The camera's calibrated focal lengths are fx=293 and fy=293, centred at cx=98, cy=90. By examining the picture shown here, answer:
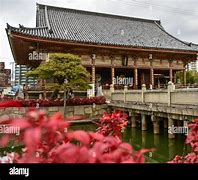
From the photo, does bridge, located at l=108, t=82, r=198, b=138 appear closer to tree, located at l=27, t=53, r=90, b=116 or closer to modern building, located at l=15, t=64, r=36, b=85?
tree, located at l=27, t=53, r=90, b=116

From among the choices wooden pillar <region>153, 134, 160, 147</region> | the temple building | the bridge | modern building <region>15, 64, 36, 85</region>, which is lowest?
wooden pillar <region>153, 134, 160, 147</region>

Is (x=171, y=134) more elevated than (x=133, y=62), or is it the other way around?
Result: (x=133, y=62)

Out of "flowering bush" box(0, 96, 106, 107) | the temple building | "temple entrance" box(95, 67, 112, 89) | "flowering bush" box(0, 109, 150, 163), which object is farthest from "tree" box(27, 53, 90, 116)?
"flowering bush" box(0, 109, 150, 163)

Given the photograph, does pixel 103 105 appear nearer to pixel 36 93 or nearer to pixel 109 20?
pixel 36 93

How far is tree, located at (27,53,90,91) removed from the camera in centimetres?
1252

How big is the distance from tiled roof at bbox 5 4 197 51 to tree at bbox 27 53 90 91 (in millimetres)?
2623

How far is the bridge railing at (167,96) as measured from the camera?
7.64m

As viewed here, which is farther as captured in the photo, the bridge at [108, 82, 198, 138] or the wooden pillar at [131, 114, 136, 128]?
the wooden pillar at [131, 114, 136, 128]

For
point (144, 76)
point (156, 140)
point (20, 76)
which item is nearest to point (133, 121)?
point (156, 140)

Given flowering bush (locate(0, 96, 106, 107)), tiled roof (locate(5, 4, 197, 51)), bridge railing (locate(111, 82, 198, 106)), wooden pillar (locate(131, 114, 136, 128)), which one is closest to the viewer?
bridge railing (locate(111, 82, 198, 106))

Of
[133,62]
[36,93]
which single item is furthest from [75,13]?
[36,93]

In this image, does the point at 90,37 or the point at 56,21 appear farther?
the point at 56,21

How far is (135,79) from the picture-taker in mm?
18391
